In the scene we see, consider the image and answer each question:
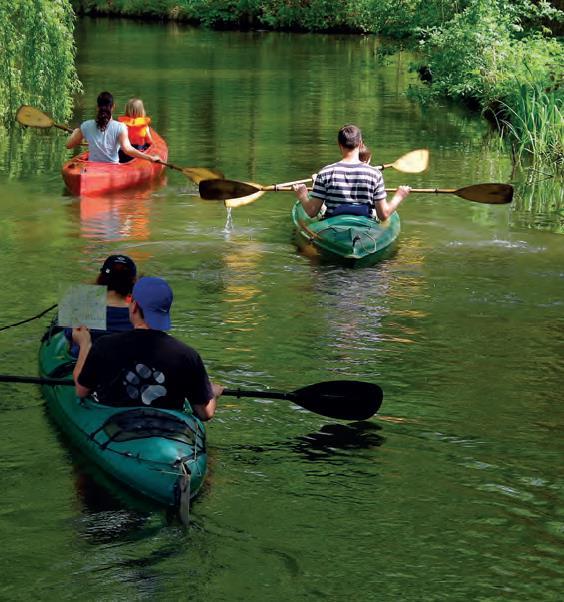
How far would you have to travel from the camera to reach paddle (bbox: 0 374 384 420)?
8.25 meters

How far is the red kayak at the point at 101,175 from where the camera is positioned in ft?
55.0

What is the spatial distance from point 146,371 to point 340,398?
4.76 ft

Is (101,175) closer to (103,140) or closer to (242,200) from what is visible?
(103,140)

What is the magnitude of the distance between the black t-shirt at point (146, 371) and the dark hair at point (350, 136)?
557cm

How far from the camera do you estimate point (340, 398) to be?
8.30 metres

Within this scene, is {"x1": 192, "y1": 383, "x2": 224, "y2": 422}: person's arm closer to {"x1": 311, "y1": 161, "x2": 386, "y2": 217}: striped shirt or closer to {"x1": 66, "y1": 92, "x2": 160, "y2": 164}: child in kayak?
{"x1": 311, "y1": 161, "x2": 386, "y2": 217}: striped shirt

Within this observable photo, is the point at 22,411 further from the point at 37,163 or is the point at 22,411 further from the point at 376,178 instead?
the point at 37,163

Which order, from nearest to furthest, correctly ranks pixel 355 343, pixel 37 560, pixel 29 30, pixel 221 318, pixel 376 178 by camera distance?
pixel 37 560, pixel 355 343, pixel 221 318, pixel 376 178, pixel 29 30

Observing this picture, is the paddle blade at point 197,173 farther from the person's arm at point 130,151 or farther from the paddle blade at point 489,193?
the paddle blade at point 489,193

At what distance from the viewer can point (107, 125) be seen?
55.1 ft

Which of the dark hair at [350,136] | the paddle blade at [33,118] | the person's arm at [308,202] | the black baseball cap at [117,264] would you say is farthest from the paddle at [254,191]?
the black baseball cap at [117,264]

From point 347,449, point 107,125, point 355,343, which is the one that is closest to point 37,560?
point 347,449

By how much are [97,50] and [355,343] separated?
32.8 metres

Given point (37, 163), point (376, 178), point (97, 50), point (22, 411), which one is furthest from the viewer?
point (97, 50)
